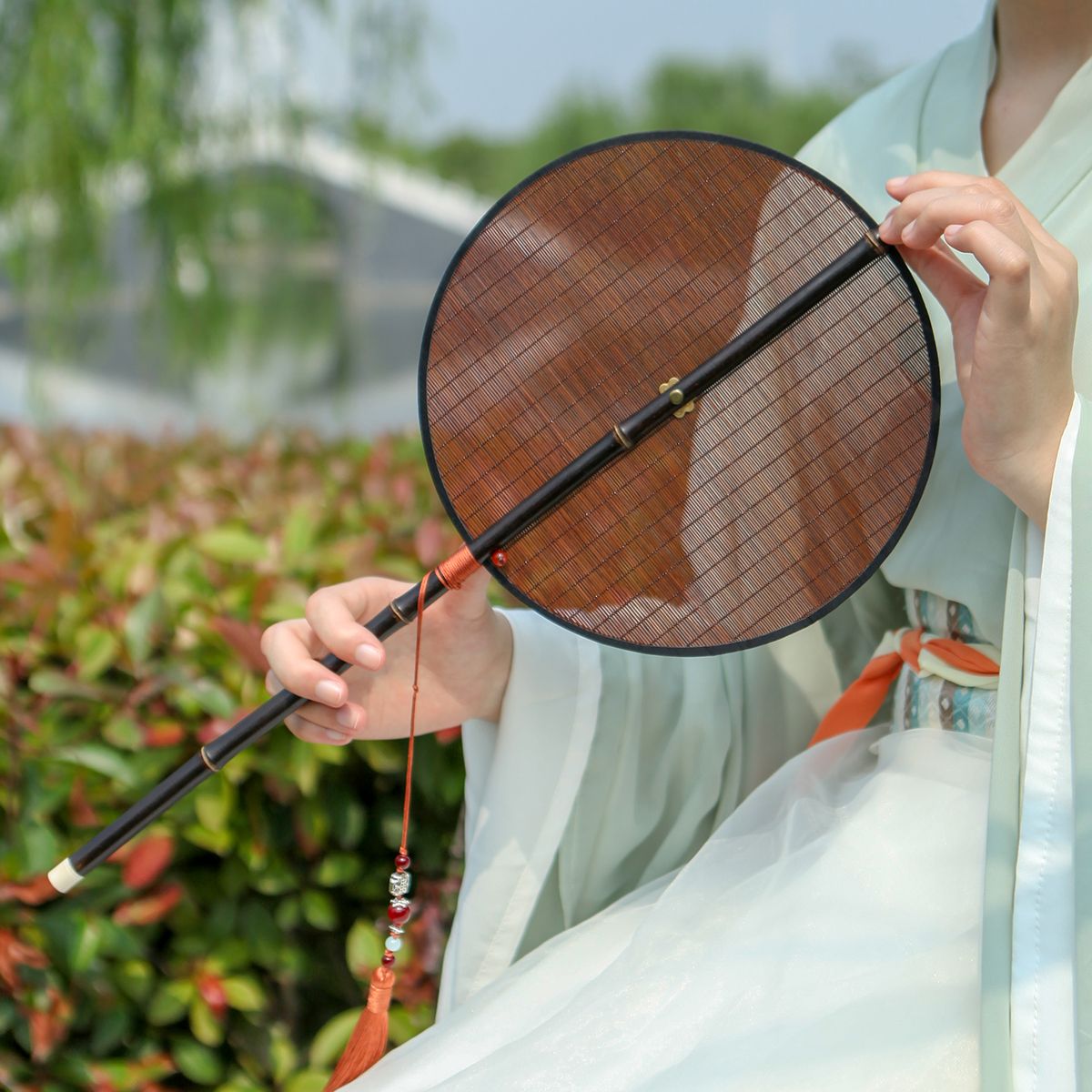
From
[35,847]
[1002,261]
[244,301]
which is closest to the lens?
[1002,261]

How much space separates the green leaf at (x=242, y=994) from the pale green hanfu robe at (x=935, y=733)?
15.1 inches

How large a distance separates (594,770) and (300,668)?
0.31 m

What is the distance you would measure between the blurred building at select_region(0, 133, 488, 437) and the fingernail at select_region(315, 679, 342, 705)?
2586 millimetres

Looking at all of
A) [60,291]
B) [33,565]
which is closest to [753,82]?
[60,291]

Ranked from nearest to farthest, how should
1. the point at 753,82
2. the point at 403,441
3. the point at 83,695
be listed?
1. the point at 83,695
2. the point at 403,441
3. the point at 753,82

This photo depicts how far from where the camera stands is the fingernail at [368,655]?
91 centimetres

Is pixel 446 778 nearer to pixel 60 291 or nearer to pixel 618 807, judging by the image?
pixel 618 807

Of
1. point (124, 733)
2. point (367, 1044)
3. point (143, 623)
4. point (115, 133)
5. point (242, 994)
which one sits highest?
point (115, 133)

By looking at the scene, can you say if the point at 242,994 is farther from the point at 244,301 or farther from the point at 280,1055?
the point at 244,301

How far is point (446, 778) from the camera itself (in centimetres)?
146

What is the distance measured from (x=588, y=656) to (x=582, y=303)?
32cm

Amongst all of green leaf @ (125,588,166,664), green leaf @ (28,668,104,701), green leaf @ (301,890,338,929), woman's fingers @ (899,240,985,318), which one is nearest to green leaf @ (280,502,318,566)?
green leaf @ (125,588,166,664)

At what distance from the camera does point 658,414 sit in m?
0.91

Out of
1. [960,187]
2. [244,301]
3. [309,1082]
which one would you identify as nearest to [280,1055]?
[309,1082]
